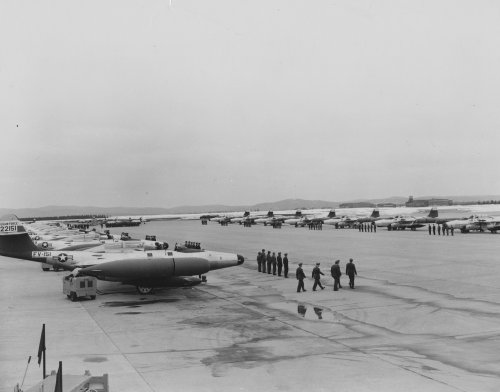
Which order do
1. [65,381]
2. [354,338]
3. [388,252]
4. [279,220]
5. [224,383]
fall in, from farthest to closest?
[279,220]
[388,252]
[354,338]
[224,383]
[65,381]

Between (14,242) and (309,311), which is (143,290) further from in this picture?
(309,311)

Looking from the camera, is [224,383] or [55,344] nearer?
[224,383]

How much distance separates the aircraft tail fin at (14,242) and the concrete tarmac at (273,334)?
63.9 inches

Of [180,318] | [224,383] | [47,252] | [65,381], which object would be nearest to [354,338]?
[224,383]

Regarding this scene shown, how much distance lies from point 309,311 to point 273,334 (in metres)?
2.95

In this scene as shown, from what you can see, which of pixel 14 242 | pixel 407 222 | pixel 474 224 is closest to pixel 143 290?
pixel 14 242

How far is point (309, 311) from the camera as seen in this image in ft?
47.9

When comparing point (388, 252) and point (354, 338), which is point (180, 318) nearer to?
point (354, 338)

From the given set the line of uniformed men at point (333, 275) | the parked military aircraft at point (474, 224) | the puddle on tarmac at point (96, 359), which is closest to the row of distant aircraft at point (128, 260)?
the line of uniformed men at point (333, 275)

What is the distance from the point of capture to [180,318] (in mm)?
14250

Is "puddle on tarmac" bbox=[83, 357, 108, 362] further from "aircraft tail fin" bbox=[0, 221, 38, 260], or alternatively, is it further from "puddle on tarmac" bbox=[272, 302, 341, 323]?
"aircraft tail fin" bbox=[0, 221, 38, 260]

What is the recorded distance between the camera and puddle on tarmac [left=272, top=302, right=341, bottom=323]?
44.7ft

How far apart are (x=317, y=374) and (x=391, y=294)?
29.5 feet

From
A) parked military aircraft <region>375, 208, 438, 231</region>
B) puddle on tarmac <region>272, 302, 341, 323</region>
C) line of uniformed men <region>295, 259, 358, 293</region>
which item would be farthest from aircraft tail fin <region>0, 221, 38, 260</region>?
parked military aircraft <region>375, 208, 438, 231</region>
